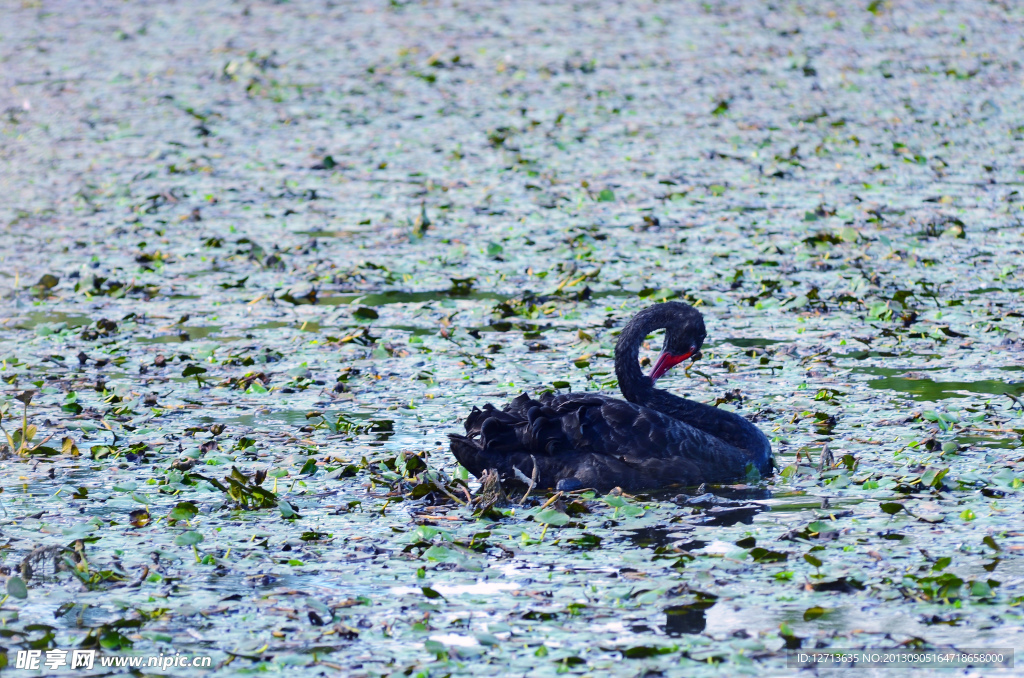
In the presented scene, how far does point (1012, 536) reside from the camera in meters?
6.59

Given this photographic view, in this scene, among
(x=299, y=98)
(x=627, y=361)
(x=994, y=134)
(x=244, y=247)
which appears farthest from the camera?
(x=299, y=98)

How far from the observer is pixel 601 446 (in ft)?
24.9

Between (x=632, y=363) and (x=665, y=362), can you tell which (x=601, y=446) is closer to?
(x=632, y=363)

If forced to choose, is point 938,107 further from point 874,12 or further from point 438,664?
point 438,664

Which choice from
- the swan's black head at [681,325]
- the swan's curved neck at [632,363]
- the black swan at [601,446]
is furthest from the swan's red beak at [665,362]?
the black swan at [601,446]

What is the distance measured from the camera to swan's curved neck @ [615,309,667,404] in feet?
26.6

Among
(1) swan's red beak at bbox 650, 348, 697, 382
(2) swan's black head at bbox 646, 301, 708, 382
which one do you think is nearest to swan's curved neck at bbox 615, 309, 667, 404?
(2) swan's black head at bbox 646, 301, 708, 382

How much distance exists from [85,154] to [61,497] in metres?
10.1

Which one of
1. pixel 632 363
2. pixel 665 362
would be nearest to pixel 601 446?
pixel 632 363

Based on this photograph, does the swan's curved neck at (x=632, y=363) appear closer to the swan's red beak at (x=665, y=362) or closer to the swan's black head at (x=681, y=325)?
the swan's black head at (x=681, y=325)

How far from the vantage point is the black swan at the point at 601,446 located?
7500mm

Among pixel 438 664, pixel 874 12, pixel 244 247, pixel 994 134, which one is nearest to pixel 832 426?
pixel 438 664

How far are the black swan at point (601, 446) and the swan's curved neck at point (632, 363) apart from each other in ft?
0.92

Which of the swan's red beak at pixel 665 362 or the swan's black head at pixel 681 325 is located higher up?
the swan's black head at pixel 681 325
